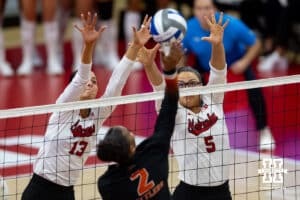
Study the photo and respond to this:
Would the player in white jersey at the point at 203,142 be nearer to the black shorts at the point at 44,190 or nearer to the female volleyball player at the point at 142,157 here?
the black shorts at the point at 44,190

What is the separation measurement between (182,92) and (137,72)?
6400mm

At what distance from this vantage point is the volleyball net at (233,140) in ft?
22.6

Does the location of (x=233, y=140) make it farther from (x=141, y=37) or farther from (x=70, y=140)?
(x=141, y=37)

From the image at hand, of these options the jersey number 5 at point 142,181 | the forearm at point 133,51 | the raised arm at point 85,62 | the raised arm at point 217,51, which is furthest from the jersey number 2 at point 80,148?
the jersey number 5 at point 142,181

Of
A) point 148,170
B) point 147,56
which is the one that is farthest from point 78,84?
point 148,170

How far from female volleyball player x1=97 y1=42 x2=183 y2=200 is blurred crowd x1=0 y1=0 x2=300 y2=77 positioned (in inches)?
276

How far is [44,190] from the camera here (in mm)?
6727

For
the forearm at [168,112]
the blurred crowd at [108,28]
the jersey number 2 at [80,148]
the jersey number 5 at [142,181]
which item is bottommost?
the jersey number 5 at [142,181]

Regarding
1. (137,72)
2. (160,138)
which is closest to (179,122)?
(160,138)

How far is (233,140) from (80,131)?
142 inches

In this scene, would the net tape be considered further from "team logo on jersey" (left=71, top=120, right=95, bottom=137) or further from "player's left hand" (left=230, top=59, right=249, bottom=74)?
"player's left hand" (left=230, top=59, right=249, bottom=74)

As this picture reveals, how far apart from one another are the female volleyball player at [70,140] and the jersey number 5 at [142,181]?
1261mm

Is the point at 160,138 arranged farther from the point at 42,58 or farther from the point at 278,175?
the point at 42,58

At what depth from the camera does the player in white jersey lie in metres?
6.66
